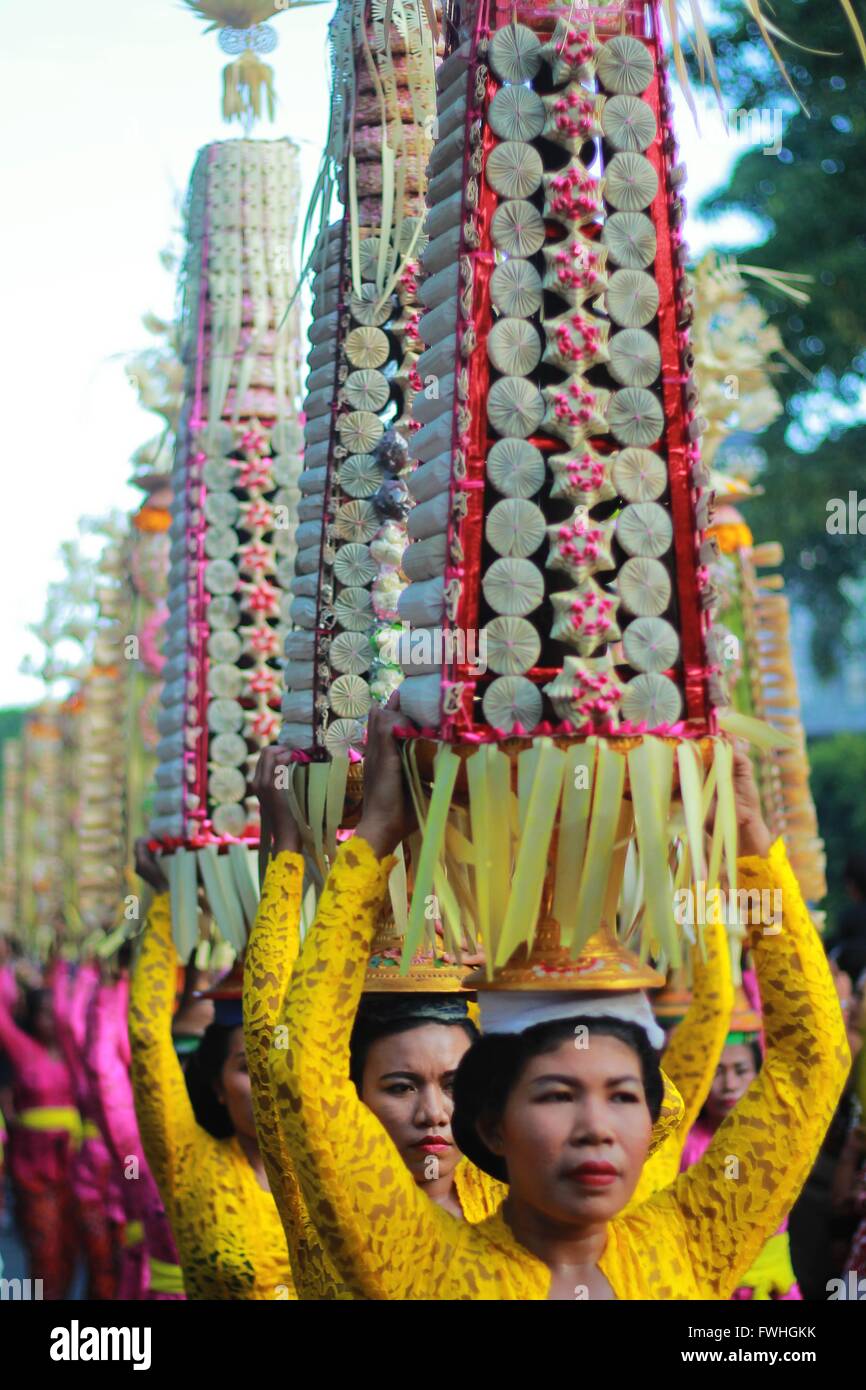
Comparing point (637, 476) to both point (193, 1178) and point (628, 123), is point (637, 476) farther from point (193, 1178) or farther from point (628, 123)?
point (193, 1178)

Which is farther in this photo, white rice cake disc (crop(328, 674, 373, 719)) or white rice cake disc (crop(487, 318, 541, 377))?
white rice cake disc (crop(328, 674, 373, 719))

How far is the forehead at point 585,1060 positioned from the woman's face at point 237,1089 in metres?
1.65

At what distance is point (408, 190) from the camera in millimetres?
3994

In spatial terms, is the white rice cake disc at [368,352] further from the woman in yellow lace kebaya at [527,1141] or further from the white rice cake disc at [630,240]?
the woman in yellow lace kebaya at [527,1141]

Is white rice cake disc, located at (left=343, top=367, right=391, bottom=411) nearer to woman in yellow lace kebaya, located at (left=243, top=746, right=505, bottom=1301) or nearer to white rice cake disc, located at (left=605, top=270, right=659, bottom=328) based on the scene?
woman in yellow lace kebaya, located at (left=243, top=746, right=505, bottom=1301)

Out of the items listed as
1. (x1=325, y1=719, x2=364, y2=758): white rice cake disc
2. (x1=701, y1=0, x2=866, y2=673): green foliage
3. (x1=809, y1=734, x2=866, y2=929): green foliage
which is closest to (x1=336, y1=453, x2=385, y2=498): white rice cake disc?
(x1=325, y1=719, x2=364, y2=758): white rice cake disc

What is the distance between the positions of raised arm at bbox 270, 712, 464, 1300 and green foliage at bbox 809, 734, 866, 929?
1738cm

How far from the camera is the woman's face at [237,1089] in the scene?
13.6ft

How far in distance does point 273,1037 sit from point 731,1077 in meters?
2.24

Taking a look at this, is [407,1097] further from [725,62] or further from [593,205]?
[725,62]

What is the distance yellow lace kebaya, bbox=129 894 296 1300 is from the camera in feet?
13.1

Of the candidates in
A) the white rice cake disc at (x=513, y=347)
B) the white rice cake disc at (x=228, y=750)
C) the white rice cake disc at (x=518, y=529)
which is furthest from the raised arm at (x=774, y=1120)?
the white rice cake disc at (x=228, y=750)

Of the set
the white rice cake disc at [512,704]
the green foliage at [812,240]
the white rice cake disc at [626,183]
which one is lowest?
the white rice cake disc at [512,704]
